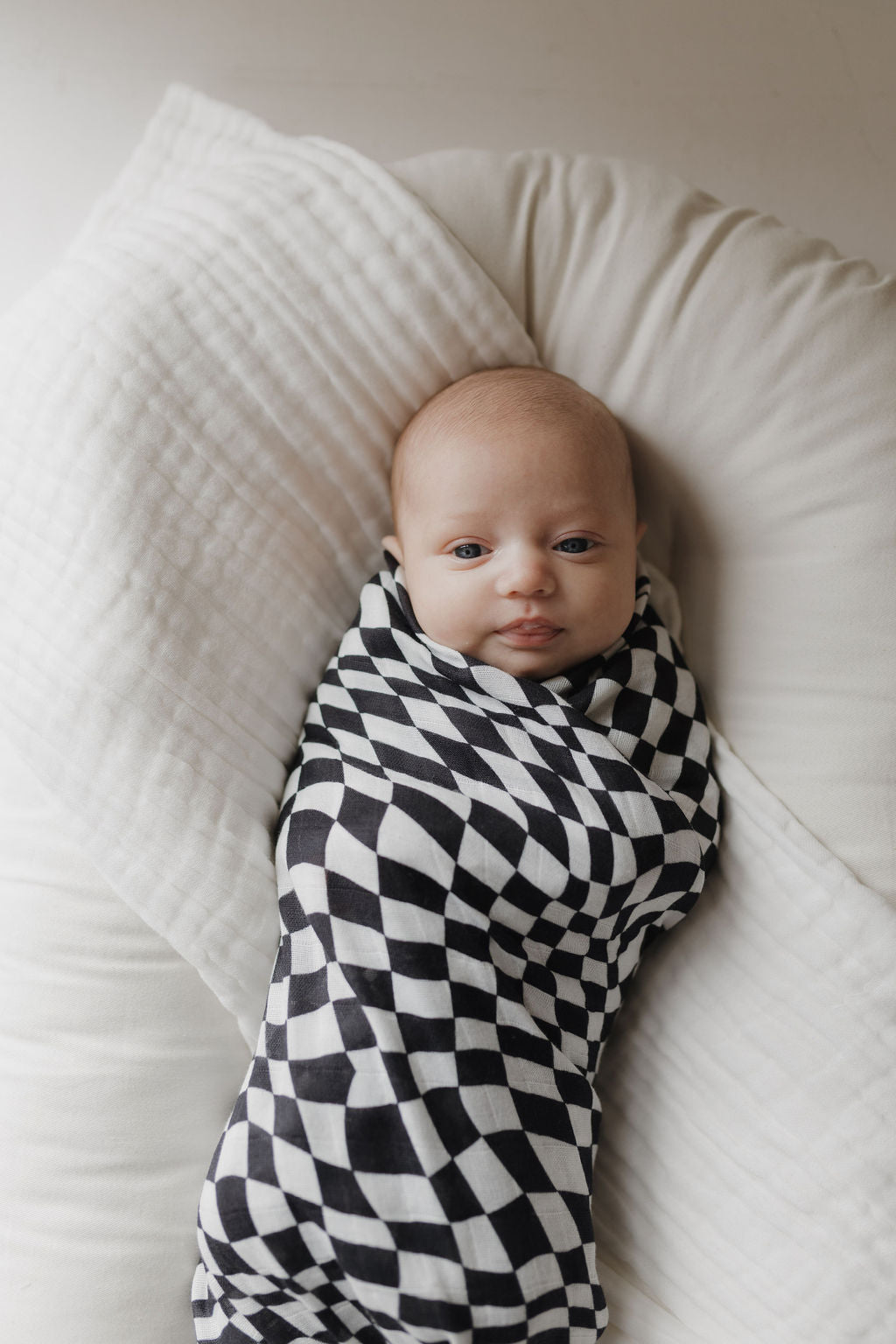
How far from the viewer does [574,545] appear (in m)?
1.00

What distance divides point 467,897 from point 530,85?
41.1 inches

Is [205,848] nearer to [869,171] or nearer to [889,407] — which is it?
[889,407]

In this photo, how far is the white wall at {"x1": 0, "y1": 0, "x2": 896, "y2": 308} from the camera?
4.45ft

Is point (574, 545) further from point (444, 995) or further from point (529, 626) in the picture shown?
point (444, 995)

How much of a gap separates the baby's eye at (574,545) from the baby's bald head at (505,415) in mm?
67

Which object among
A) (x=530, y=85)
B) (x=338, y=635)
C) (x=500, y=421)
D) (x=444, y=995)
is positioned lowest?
(x=444, y=995)

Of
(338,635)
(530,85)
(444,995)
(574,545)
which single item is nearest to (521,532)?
(574,545)

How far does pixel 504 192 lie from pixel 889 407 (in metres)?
0.43

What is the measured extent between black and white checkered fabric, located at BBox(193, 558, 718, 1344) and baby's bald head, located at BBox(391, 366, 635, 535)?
16 cm

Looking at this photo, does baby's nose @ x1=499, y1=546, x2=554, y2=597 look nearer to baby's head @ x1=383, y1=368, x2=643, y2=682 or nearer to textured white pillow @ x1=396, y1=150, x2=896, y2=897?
baby's head @ x1=383, y1=368, x2=643, y2=682

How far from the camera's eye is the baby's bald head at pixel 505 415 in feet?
3.30

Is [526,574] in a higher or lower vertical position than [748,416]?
lower

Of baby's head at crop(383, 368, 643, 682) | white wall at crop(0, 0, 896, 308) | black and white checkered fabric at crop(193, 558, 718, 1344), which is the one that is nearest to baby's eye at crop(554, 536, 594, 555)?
baby's head at crop(383, 368, 643, 682)

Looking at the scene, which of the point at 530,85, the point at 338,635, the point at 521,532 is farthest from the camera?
the point at 530,85
